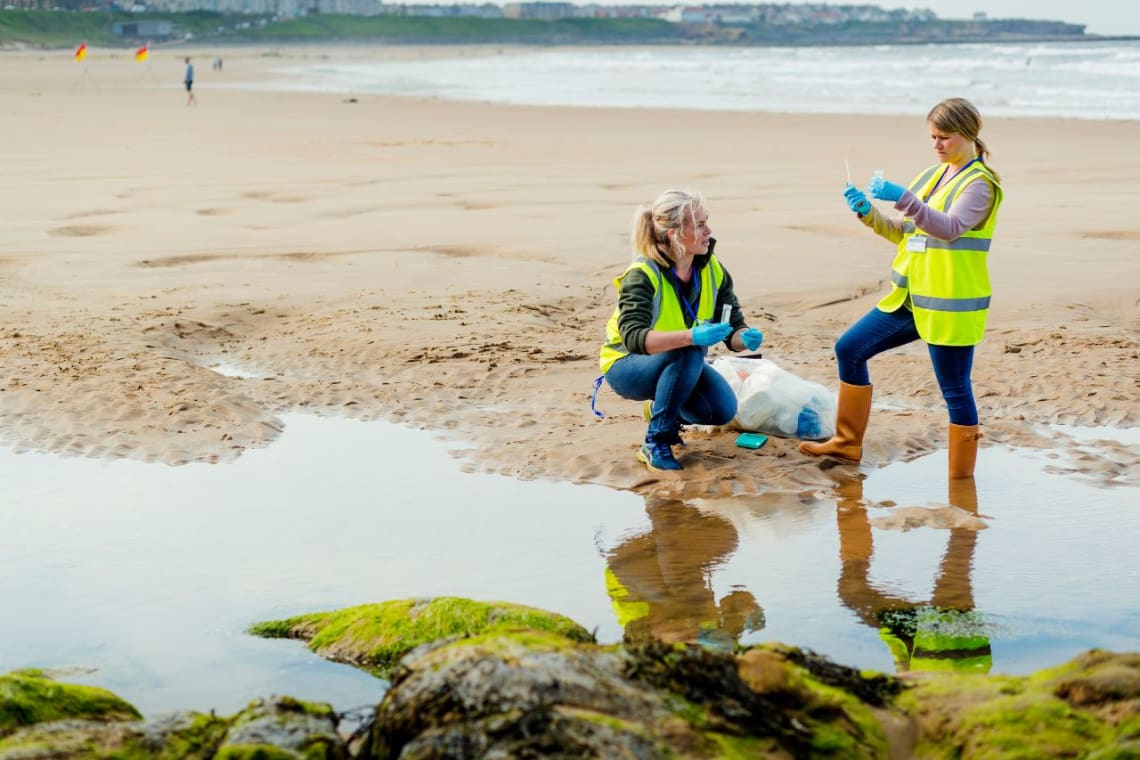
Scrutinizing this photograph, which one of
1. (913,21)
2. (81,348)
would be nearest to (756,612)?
(81,348)

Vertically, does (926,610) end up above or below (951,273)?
below

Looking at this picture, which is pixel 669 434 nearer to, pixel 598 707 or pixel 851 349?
pixel 851 349

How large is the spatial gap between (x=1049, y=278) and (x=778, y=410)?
189 inches

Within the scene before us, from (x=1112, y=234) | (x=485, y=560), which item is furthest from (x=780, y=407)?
(x=1112, y=234)

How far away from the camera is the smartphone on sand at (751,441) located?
6766 mm

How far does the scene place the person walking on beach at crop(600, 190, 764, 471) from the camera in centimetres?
616

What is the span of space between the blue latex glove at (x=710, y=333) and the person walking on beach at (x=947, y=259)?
0.76 metres

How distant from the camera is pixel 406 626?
430 centimetres

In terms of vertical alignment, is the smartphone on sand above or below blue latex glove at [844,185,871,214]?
below

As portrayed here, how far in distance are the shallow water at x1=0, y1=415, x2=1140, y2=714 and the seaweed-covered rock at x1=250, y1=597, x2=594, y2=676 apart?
3.9 inches

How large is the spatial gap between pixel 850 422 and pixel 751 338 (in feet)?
2.65

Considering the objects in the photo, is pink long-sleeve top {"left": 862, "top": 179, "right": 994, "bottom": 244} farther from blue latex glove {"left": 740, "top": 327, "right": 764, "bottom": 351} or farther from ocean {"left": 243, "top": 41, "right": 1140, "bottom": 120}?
ocean {"left": 243, "top": 41, "right": 1140, "bottom": 120}

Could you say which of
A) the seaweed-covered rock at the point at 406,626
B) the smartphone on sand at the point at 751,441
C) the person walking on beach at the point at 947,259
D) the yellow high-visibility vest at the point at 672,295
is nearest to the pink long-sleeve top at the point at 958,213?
the person walking on beach at the point at 947,259

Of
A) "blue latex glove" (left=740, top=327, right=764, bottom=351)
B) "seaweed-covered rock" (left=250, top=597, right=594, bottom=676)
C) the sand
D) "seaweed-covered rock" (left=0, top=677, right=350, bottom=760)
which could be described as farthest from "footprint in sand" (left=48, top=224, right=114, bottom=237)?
"seaweed-covered rock" (left=0, top=677, right=350, bottom=760)
